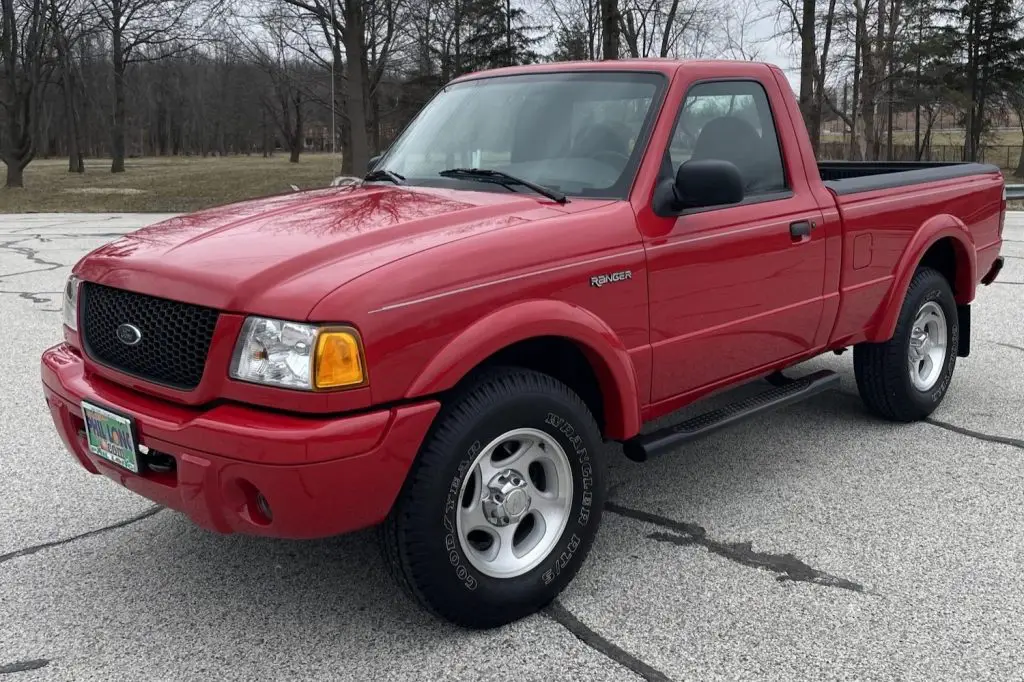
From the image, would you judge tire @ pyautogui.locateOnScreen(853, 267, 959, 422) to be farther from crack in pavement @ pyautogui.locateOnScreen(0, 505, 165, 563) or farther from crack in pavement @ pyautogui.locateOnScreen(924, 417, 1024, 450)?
crack in pavement @ pyautogui.locateOnScreen(0, 505, 165, 563)

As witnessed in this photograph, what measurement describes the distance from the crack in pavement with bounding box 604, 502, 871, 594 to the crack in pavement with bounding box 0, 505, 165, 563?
202 cm

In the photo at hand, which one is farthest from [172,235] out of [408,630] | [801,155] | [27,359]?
[27,359]

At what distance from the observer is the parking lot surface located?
2.87 metres

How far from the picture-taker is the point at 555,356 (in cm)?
346

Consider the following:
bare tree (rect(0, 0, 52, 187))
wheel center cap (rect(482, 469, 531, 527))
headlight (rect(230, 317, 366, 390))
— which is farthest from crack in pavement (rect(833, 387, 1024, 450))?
bare tree (rect(0, 0, 52, 187))

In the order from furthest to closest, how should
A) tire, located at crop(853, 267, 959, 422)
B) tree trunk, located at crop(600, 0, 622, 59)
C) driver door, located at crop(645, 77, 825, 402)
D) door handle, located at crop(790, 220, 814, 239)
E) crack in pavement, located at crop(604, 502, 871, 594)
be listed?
tree trunk, located at crop(600, 0, 622, 59), tire, located at crop(853, 267, 959, 422), door handle, located at crop(790, 220, 814, 239), driver door, located at crop(645, 77, 825, 402), crack in pavement, located at crop(604, 502, 871, 594)

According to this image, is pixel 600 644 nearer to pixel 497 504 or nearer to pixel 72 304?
pixel 497 504

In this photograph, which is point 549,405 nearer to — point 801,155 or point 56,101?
point 801,155

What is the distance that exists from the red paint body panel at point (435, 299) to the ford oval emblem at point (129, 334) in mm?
134

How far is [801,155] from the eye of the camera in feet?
14.3

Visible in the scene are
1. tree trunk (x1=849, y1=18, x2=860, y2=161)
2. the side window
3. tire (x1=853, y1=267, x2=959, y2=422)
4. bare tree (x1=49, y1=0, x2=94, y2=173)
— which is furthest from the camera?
tree trunk (x1=849, y1=18, x2=860, y2=161)

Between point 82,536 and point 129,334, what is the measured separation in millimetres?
1266

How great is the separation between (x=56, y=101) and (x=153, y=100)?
9569 mm

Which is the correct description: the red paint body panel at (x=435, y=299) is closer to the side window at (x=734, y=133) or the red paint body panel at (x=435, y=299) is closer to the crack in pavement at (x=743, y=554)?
the side window at (x=734, y=133)
